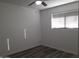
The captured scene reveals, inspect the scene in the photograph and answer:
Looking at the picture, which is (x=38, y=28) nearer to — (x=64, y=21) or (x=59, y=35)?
(x=59, y=35)

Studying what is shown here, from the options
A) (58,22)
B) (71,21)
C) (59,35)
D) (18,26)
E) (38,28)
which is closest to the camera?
(71,21)

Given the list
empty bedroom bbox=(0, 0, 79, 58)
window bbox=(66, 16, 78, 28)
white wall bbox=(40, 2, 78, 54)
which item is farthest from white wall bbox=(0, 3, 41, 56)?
window bbox=(66, 16, 78, 28)

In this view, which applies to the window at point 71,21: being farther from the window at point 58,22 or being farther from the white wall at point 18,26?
the white wall at point 18,26

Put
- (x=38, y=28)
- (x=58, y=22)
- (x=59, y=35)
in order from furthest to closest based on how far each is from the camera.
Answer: (x=38, y=28)
(x=58, y=22)
(x=59, y=35)

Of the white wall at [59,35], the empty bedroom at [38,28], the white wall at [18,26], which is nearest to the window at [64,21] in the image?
the empty bedroom at [38,28]

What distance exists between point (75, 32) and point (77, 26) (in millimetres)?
295

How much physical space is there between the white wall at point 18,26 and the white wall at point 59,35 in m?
0.47

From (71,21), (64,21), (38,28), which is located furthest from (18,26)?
(71,21)

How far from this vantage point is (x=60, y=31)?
364cm

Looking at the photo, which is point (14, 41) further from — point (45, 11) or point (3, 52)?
point (45, 11)

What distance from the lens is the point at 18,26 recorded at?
3551mm

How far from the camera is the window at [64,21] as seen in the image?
3246mm

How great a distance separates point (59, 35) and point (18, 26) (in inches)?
86.8

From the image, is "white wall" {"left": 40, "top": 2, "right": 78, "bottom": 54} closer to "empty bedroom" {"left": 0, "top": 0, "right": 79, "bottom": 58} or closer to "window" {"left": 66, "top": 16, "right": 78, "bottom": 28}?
"empty bedroom" {"left": 0, "top": 0, "right": 79, "bottom": 58}
